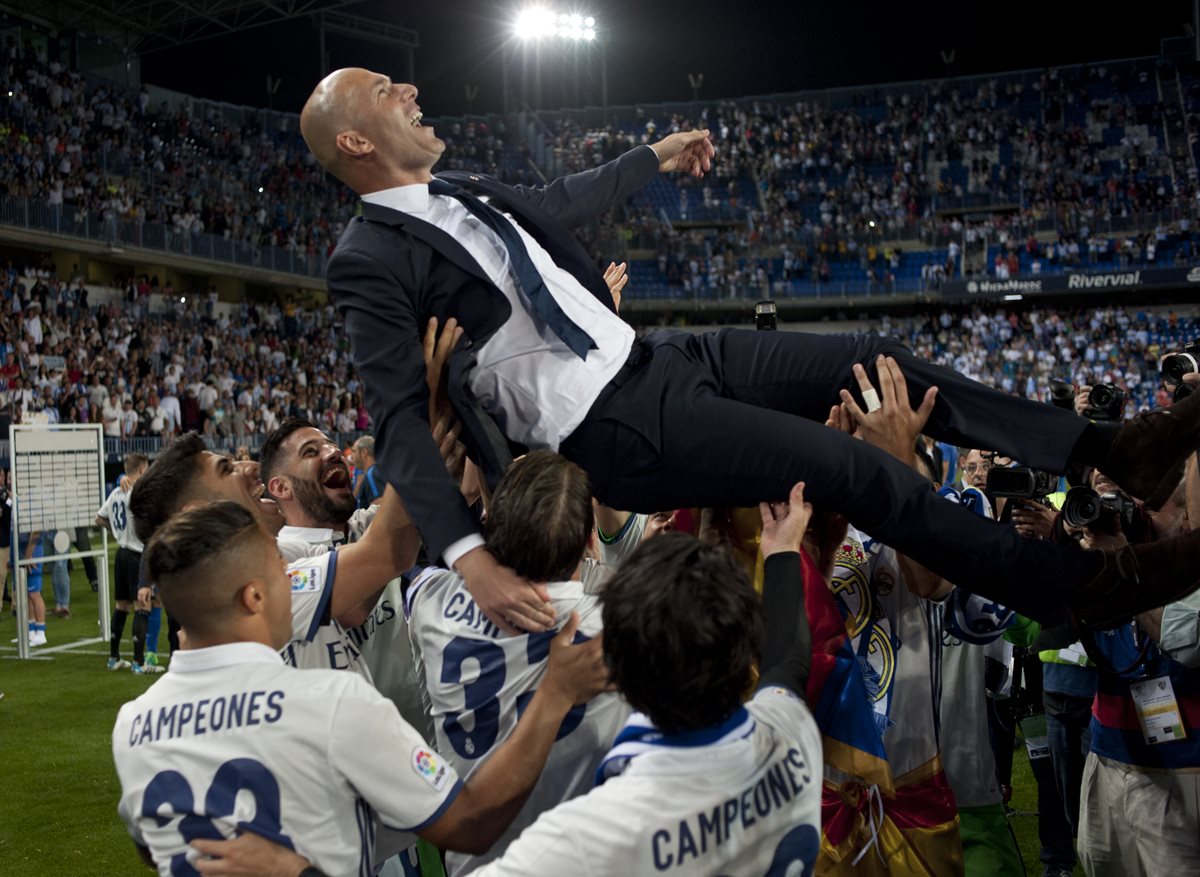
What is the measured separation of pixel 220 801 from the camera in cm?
190

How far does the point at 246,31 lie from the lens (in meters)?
35.2

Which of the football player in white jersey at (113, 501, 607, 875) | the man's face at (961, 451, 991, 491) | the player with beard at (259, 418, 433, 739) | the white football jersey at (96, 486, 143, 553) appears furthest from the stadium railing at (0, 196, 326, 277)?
the football player in white jersey at (113, 501, 607, 875)

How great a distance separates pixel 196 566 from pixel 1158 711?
117 inches

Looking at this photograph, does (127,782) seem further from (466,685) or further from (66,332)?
(66,332)

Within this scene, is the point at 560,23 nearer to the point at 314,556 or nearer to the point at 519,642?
the point at 314,556

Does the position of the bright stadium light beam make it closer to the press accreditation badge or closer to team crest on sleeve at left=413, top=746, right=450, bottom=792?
the press accreditation badge

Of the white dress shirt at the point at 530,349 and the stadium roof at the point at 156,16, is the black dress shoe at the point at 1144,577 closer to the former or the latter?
the white dress shirt at the point at 530,349

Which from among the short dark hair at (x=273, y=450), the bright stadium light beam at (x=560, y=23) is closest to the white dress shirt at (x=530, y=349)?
the short dark hair at (x=273, y=450)

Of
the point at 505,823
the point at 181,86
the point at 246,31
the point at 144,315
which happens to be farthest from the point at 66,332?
the point at 505,823

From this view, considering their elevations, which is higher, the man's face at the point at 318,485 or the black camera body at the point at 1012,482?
the black camera body at the point at 1012,482

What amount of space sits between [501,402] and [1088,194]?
33.7m

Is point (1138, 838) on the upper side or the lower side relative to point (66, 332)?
lower

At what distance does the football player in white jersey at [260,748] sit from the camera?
1903mm

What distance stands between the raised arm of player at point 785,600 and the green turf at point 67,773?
3.75 meters
